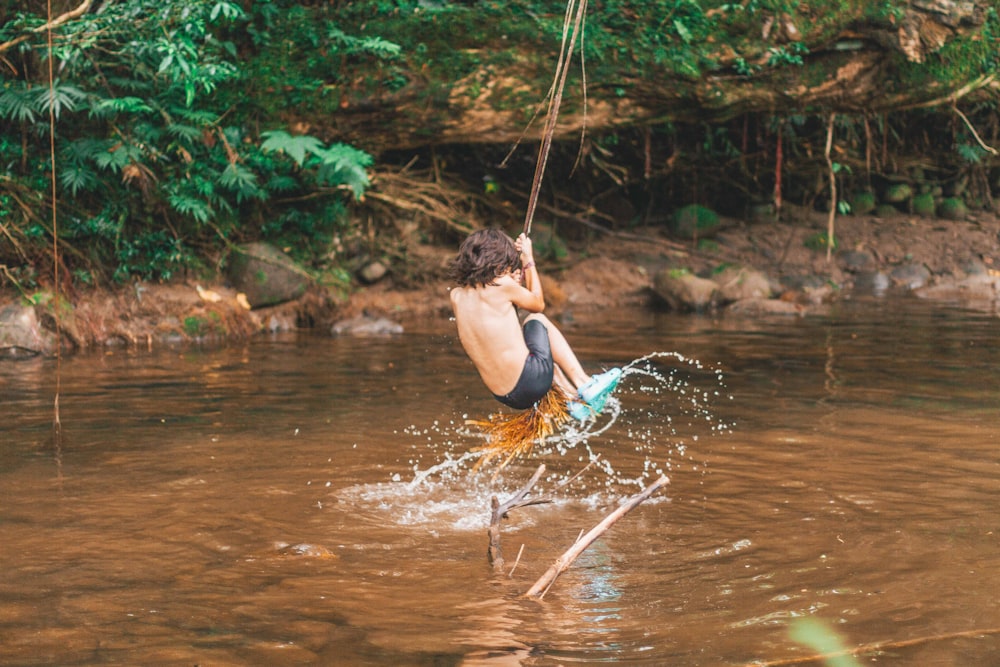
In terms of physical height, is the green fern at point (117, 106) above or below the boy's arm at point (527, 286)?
above

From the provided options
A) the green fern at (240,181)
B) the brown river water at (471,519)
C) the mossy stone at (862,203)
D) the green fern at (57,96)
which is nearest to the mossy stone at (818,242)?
the mossy stone at (862,203)

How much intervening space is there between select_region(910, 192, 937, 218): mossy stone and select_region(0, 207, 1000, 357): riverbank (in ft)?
0.85

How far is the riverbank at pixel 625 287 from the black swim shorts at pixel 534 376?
715 cm

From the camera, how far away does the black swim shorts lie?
5.91 m

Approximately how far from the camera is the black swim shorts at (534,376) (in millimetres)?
5910

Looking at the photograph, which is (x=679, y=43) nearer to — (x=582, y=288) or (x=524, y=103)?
(x=524, y=103)

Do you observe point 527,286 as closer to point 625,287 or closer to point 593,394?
point 593,394

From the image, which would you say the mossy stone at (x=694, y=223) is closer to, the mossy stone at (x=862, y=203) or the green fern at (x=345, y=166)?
the mossy stone at (x=862, y=203)

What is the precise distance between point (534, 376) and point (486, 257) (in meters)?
0.68

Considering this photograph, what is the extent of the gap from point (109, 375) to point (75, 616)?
6119mm

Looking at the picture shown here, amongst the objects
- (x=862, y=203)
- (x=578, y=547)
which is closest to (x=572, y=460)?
(x=578, y=547)

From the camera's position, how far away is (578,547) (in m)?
4.27


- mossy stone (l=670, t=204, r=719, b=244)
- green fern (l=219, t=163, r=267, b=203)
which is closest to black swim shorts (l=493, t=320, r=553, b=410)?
green fern (l=219, t=163, r=267, b=203)

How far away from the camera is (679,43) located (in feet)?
41.9
